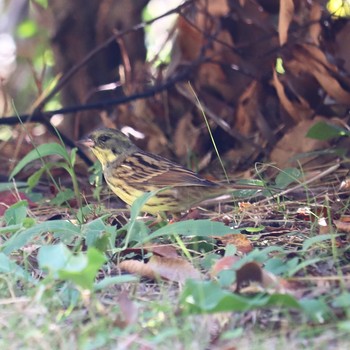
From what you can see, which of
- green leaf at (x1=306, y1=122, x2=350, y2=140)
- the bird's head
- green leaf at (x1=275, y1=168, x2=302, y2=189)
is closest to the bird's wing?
the bird's head

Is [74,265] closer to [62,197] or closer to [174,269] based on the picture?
[174,269]

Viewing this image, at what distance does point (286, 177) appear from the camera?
4855mm

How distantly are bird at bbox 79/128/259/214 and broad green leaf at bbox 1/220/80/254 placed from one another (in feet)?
2.92

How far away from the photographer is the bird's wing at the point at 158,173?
4.86 meters

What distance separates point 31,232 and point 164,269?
0.64 metres

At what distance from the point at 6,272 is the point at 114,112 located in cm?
310

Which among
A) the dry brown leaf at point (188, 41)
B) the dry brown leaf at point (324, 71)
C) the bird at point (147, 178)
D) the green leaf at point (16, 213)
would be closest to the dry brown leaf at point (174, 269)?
the green leaf at point (16, 213)

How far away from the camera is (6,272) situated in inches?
135

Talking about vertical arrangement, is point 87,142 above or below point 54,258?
below

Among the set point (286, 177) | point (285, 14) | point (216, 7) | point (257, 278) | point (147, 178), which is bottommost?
point (147, 178)

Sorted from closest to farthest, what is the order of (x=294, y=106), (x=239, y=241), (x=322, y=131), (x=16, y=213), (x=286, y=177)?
1. (x=239, y=241)
2. (x=16, y=213)
3. (x=286, y=177)
4. (x=322, y=131)
5. (x=294, y=106)

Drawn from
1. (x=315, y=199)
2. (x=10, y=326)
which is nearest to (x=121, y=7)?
(x=315, y=199)

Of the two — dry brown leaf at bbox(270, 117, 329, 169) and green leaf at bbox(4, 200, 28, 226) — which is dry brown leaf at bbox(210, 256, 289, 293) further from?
dry brown leaf at bbox(270, 117, 329, 169)

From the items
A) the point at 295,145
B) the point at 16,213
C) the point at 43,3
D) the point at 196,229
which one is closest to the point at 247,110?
the point at 295,145
